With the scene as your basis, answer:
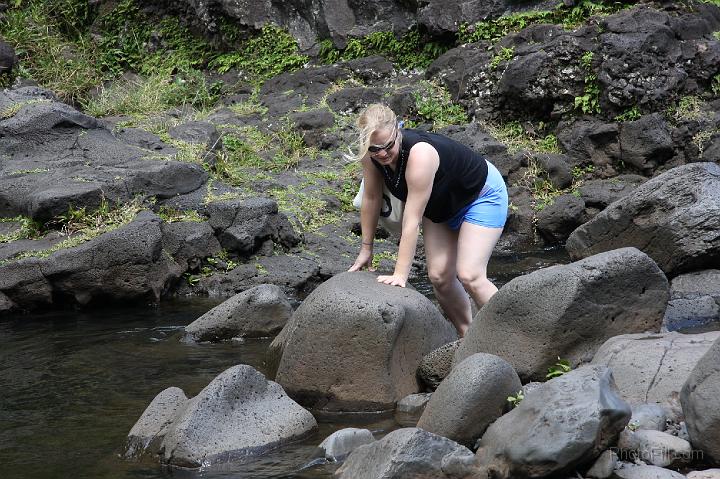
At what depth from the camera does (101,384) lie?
22.5ft

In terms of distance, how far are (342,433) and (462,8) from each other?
11.9 meters

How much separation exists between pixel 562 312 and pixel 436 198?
45.6 inches

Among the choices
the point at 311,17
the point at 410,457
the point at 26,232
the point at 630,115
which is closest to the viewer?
the point at 410,457

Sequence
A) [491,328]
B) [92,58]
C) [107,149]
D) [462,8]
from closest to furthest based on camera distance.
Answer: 1. [491,328]
2. [107,149]
3. [462,8]
4. [92,58]

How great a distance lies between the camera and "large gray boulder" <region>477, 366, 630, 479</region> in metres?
4.24

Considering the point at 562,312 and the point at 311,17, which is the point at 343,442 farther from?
the point at 311,17

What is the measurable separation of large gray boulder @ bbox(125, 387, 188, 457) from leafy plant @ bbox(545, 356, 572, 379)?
2324 mm

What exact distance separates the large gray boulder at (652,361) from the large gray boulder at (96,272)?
18.8 feet

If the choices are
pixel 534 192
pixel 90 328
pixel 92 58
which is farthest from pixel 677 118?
pixel 92 58

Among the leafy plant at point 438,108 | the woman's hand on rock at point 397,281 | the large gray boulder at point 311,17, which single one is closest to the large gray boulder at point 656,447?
the woman's hand on rock at point 397,281

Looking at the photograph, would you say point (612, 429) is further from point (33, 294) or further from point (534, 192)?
point (534, 192)

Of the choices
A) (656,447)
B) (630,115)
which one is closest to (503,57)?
(630,115)

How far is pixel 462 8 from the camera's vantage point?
1573 cm

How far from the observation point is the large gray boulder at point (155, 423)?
5.36 m
